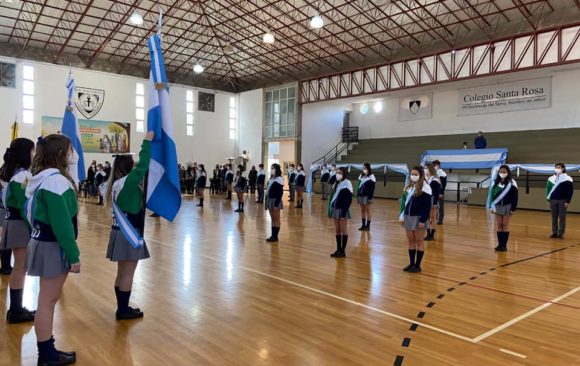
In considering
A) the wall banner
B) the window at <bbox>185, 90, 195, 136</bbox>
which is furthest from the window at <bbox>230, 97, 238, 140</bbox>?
the wall banner

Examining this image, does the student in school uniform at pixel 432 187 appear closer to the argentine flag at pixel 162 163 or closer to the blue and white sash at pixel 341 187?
the blue and white sash at pixel 341 187

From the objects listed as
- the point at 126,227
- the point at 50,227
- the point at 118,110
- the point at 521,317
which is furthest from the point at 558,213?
the point at 118,110

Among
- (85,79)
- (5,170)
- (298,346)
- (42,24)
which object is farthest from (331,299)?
(85,79)

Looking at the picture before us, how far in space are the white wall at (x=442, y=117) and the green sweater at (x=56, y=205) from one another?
19.4 meters

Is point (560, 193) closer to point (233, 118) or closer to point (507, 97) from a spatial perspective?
point (507, 97)

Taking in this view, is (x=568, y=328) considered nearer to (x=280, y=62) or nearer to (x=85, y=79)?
(x=280, y=62)

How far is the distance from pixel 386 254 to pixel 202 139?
21.7m

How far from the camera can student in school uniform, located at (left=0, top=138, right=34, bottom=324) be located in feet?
12.4

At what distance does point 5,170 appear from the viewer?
407cm

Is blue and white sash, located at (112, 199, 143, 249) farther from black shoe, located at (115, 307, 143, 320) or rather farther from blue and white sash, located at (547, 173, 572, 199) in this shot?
blue and white sash, located at (547, 173, 572, 199)

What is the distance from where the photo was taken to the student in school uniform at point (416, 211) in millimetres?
5660

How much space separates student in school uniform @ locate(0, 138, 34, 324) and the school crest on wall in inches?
814

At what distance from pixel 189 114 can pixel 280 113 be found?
5.58m

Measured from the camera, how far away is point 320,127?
25797 millimetres
